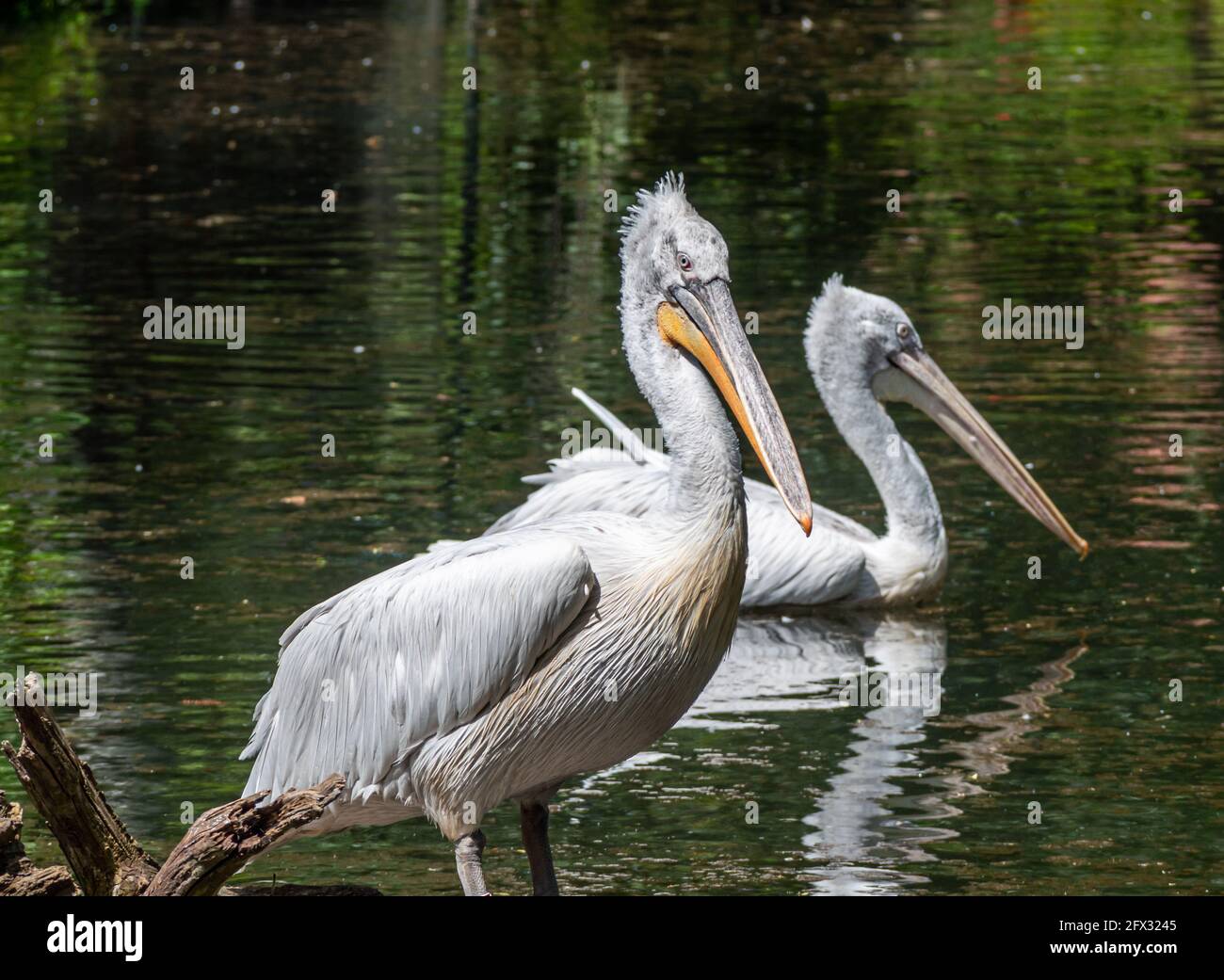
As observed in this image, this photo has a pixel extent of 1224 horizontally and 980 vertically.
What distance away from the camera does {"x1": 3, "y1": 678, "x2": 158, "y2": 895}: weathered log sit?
435cm

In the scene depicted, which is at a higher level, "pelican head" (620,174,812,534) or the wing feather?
"pelican head" (620,174,812,534)

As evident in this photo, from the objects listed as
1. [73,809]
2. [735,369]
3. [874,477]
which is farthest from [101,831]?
[874,477]

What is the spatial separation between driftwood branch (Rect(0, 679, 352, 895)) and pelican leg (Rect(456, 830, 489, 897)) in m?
0.34

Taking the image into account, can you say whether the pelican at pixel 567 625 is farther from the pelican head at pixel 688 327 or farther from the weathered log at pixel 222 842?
the weathered log at pixel 222 842

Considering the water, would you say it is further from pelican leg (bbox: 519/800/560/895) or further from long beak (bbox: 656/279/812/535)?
long beak (bbox: 656/279/812/535)

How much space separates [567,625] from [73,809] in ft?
3.64

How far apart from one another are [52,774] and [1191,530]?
534 cm

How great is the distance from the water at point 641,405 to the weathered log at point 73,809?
3.71 feet

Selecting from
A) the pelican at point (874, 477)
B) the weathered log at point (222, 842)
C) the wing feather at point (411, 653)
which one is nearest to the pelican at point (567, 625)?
the wing feather at point (411, 653)

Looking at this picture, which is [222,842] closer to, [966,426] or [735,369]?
[735,369]

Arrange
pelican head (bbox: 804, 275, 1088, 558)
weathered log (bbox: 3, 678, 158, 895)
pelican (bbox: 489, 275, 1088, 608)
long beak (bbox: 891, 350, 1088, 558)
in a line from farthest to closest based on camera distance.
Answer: pelican head (bbox: 804, 275, 1088, 558) < long beak (bbox: 891, 350, 1088, 558) < pelican (bbox: 489, 275, 1088, 608) < weathered log (bbox: 3, 678, 158, 895)

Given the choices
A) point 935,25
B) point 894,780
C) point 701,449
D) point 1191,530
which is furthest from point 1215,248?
point 935,25

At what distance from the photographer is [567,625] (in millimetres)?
4777

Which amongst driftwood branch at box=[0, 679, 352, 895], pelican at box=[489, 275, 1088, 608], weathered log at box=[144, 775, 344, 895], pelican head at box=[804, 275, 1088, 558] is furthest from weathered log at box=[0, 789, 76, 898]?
pelican head at box=[804, 275, 1088, 558]
